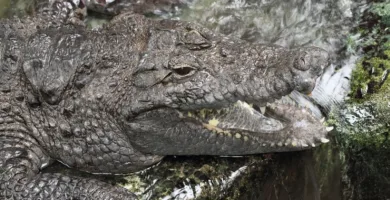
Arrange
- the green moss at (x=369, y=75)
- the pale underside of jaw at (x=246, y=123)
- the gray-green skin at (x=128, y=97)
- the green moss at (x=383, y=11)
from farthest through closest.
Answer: the green moss at (x=383, y=11)
the green moss at (x=369, y=75)
the pale underside of jaw at (x=246, y=123)
the gray-green skin at (x=128, y=97)

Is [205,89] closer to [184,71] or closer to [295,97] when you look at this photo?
A: [184,71]

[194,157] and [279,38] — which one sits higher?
[279,38]

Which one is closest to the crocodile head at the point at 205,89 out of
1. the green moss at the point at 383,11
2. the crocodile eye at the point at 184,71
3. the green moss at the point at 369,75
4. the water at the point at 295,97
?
the crocodile eye at the point at 184,71

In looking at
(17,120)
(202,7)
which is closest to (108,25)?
(17,120)

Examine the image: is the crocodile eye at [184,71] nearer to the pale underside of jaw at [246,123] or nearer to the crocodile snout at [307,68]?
the pale underside of jaw at [246,123]

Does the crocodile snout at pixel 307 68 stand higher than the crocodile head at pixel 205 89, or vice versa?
the crocodile snout at pixel 307 68

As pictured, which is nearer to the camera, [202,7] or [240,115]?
[240,115]

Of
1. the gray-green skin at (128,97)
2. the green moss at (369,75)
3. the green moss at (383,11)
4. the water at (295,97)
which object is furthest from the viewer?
the green moss at (383,11)

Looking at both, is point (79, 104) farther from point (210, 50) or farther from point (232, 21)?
point (232, 21)
